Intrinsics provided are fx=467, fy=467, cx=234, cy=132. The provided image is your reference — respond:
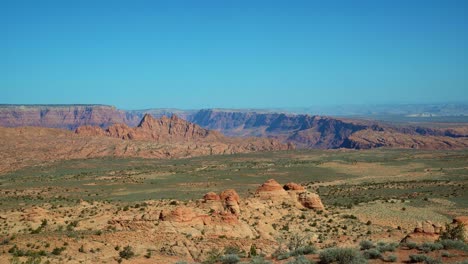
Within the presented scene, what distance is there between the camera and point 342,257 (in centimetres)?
1496

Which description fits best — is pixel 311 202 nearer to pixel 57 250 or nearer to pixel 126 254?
pixel 126 254

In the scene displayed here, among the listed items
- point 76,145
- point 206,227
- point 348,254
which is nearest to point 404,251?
point 348,254

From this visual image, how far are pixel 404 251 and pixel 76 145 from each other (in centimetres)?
11740

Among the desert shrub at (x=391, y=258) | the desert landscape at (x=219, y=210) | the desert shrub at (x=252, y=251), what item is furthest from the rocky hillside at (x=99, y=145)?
the desert shrub at (x=391, y=258)

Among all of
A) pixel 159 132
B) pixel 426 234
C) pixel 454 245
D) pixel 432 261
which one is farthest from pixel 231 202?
pixel 159 132

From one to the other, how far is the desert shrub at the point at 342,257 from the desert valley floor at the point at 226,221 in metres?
0.28

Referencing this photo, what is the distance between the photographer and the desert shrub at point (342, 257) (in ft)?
48.2

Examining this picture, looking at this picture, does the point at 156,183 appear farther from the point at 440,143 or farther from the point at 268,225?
the point at 440,143

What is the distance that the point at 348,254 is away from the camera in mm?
14969

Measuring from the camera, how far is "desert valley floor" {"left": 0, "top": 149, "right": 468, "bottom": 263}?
19844mm

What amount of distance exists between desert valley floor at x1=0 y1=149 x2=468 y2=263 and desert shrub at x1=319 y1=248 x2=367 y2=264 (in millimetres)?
285

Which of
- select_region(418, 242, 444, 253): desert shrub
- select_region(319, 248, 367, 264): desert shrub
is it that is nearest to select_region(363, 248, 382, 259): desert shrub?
select_region(319, 248, 367, 264): desert shrub

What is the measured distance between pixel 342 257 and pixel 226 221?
12847 millimetres

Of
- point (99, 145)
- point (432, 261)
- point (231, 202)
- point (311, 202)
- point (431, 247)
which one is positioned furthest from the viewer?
point (99, 145)
